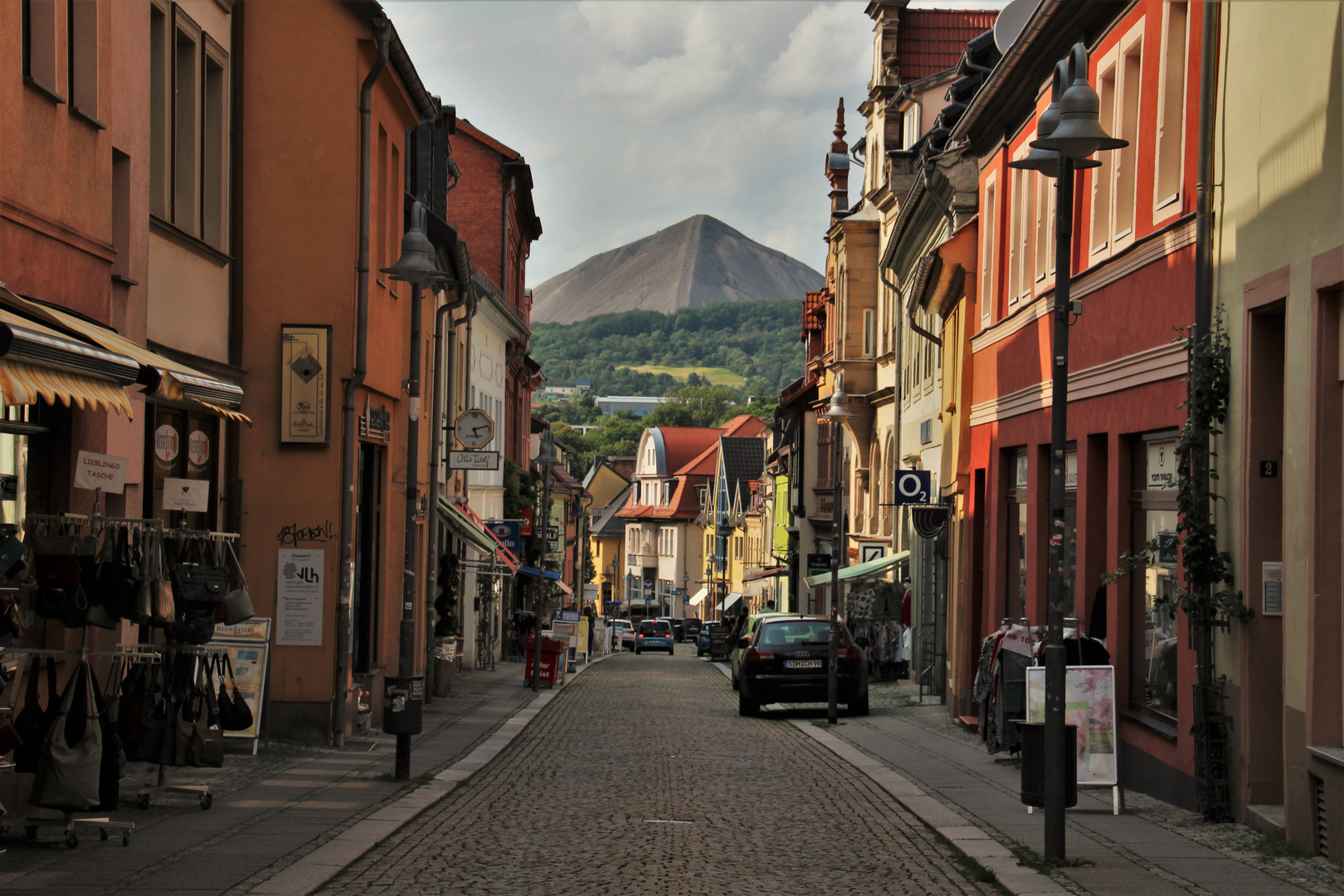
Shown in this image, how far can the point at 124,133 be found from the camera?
41.4 ft

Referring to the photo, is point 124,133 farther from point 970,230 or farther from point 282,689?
point 970,230

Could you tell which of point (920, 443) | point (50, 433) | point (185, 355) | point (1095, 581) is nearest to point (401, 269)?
point (185, 355)

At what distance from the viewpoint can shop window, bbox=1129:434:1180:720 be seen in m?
13.2

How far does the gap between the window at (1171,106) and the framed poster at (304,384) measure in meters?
8.54

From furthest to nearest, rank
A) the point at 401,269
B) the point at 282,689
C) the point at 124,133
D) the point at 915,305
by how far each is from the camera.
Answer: the point at 915,305
the point at 282,689
the point at 401,269
the point at 124,133

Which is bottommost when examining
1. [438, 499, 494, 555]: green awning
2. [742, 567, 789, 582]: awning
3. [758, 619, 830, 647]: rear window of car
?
[742, 567, 789, 582]: awning

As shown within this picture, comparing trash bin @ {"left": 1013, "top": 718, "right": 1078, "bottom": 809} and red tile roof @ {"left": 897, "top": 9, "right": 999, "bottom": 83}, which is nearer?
trash bin @ {"left": 1013, "top": 718, "right": 1078, "bottom": 809}

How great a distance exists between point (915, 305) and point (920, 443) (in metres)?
5.76

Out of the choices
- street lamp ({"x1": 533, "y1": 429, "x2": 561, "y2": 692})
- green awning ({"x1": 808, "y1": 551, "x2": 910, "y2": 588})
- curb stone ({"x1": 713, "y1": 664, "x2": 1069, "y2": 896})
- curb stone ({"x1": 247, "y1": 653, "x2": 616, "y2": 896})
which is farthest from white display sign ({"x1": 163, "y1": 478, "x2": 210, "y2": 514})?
green awning ({"x1": 808, "y1": 551, "x2": 910, "y2": 588})

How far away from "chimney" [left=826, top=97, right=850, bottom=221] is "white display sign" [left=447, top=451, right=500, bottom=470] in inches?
912

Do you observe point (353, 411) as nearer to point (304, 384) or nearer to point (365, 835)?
point (304, 384)

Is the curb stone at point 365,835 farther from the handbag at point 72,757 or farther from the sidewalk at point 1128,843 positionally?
the sidewalk at point 1128,843

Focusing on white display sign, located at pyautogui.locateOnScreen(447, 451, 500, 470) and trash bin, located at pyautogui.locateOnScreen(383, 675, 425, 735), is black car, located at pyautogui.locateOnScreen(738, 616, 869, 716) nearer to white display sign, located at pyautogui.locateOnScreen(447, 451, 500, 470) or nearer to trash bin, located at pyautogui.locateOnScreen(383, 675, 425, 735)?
white display sign, located at pyautogui.locateOnScreen(447, 451, 500, 470)

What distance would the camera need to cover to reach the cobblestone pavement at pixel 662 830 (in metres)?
9.44
